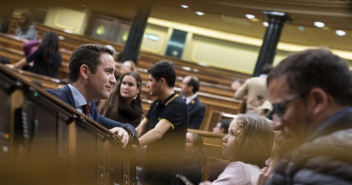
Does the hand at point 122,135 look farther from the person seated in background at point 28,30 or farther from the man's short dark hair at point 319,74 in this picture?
the person seated in background at point 28,30

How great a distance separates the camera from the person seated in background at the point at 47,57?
20.1 ft

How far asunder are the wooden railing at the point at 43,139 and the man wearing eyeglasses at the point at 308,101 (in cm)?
45

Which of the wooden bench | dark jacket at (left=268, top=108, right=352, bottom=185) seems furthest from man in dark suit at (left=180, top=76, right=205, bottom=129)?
dark jacket at (left=268, top=108, right=352, bottom=185)

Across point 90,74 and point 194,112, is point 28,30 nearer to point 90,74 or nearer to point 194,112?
point 194,112

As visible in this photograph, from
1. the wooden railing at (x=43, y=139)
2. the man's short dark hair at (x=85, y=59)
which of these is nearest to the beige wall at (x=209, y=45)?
the man's short dark hair at (x=85, y=59)

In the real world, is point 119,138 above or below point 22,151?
below

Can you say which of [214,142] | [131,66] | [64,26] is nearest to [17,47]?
[131,66]

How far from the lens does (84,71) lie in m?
2.32

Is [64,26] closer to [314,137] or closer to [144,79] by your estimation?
[144,79]

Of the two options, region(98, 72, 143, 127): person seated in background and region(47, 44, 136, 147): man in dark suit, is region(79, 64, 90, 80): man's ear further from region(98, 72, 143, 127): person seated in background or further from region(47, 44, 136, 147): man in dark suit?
region(98, 72, 143, 127): person seated in background

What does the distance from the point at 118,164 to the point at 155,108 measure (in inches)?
57.9

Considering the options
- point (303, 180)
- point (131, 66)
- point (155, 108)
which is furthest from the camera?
point (131, 66)

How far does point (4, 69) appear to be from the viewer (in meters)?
0.86

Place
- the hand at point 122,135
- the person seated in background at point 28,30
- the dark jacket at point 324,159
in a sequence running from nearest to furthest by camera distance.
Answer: the dark jacket at point 324,159, the hand at point 122,135, the person seated in background at point 28,30
